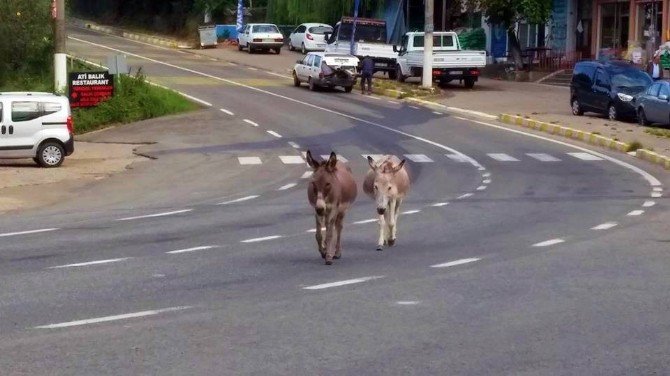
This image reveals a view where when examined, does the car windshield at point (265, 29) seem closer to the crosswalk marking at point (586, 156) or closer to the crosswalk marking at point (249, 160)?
the crosswalk marking at point (249, 160)

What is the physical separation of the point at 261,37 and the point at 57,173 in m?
42.5

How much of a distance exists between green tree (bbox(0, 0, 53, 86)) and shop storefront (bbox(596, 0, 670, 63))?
2260cm

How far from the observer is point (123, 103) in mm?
38938

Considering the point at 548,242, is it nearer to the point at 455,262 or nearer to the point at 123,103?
the point at 455,262

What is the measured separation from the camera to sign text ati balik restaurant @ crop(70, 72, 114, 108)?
37.7 m

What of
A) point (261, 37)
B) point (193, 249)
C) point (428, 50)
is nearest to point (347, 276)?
Result: point (193, 249)

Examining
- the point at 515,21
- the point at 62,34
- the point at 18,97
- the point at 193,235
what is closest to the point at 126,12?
the point at 515,21

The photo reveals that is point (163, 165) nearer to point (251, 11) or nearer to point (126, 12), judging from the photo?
point (251, 11)

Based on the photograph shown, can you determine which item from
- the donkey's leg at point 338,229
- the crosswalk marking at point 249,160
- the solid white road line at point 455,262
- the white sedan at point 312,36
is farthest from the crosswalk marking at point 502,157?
the white sedan at point 312,36

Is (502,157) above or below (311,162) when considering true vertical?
below

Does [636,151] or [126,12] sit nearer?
[636,151]

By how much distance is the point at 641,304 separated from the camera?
11.3 metres

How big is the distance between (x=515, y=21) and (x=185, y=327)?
4811 centimetres

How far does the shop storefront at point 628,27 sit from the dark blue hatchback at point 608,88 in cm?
982
